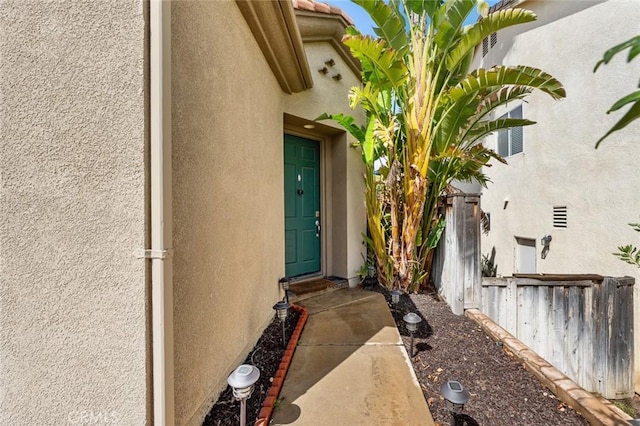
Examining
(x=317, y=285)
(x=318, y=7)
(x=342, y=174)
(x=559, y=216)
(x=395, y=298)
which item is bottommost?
(x=317, y=285)

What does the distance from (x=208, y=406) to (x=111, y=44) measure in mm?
2724

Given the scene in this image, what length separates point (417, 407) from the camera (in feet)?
7.55

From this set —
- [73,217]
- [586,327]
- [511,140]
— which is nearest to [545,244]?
[511,140]

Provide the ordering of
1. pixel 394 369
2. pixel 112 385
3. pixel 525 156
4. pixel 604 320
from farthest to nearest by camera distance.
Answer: pixel 525 156
pixel 604 320
pixel 394 369
pixel 112 385

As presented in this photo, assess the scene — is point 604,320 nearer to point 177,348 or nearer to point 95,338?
point 177,348

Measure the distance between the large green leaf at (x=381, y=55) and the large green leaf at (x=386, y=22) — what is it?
0.27m

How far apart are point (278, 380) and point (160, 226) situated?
1.88m

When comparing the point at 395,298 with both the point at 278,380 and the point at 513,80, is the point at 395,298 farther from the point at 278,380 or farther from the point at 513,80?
the point at 513,80

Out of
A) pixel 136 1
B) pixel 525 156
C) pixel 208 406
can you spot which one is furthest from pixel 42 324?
pixel 525 156

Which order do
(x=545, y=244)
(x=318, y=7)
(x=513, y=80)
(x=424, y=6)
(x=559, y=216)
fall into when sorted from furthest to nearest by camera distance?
(x=545, y=244) → (x=559, y=216) → (x=318, y=7) → (x=424, y=6) → (x=513, y=80)

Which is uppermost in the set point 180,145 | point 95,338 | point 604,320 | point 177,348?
point 180,145

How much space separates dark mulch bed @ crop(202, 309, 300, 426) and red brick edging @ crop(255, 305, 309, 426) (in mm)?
58

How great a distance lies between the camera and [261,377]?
2678 mm

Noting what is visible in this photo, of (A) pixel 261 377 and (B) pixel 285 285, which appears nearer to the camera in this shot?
(A) pixel 261 377
